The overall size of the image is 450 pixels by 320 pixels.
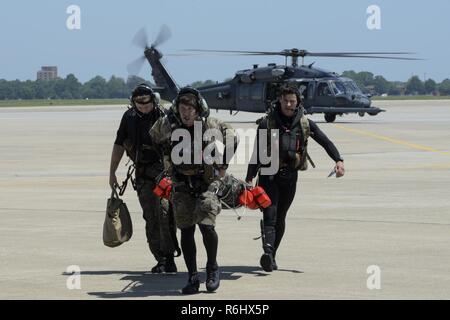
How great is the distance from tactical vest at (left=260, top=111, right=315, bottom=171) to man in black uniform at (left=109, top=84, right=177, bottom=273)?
107 centimetres

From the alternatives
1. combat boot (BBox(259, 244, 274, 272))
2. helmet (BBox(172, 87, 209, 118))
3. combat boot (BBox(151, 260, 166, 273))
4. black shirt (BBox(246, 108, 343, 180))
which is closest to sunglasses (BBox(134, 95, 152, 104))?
helmet (BBox(172, 87, 209, 118))

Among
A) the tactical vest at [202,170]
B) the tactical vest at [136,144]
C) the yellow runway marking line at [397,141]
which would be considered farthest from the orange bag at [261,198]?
the yellow runway marking line at [397,141]

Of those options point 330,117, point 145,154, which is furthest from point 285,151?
point 330,117

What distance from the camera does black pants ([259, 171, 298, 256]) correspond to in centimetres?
1090

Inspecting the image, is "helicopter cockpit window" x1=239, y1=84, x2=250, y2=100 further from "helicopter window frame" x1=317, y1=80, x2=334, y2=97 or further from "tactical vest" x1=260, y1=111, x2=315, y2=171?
"tactical vest" x1=260, y1=111, x2=315, y2=171

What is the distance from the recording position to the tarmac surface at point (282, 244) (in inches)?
381

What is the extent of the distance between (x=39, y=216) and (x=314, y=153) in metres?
14.2

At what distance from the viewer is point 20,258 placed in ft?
37.2

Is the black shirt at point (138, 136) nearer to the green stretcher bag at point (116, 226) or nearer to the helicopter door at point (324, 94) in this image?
the green stretcher bag at point (116, 226)

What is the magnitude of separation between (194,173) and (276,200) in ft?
5.27

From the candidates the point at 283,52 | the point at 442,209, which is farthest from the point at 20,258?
the point at 283,52

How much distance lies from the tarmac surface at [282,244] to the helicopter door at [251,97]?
2976cm

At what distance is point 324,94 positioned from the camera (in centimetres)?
5181
